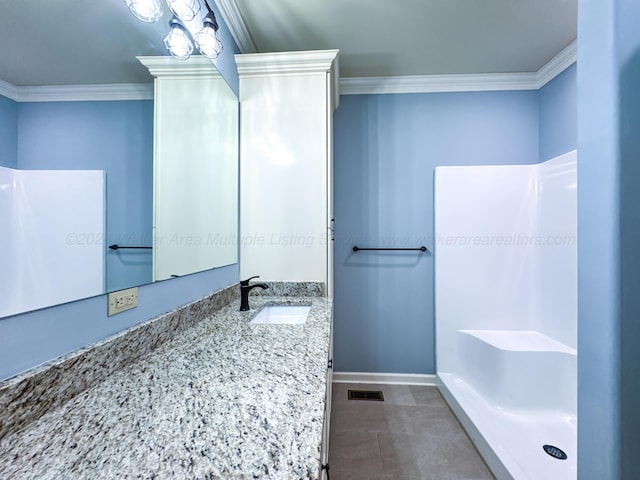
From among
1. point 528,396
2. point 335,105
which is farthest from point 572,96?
point 528,396

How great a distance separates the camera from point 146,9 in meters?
0.93

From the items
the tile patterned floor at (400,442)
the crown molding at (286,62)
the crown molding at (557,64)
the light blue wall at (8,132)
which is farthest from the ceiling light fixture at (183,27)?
the crown molding at (557,64)

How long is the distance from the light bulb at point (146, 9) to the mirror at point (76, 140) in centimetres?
2

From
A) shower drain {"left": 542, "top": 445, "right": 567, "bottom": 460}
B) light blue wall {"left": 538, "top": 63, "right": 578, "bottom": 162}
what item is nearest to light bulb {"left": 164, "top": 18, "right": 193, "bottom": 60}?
light blue wall {"left": 538, "top": 63, "right": 578, "bottom": 162}

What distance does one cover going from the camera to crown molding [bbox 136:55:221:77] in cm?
97

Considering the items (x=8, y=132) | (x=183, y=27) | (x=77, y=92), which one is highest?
(x=183, y=27)

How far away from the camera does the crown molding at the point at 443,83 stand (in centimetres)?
221

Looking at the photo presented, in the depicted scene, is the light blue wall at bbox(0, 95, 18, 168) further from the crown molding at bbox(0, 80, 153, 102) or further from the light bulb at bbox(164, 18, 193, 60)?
the light bulb at bbox(164, 18, 193, 60)

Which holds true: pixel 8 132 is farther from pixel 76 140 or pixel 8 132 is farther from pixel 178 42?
pixel 178 42

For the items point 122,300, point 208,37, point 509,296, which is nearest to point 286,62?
point 208,37

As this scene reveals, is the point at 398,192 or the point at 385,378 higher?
the point at 398,192

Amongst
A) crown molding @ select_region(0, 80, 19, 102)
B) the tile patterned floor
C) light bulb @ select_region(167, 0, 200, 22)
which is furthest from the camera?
the tile patterned floor

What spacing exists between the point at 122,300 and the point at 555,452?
2.27 metres

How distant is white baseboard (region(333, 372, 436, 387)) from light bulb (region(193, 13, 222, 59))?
2419 mm
